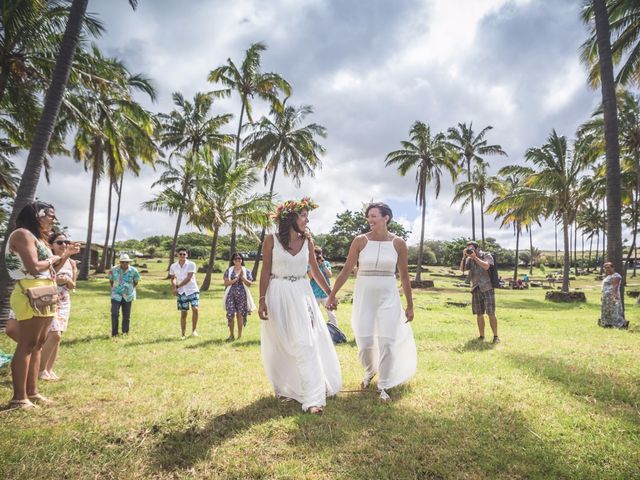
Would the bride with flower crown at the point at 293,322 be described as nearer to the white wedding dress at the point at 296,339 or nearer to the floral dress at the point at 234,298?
the white wedding dress at the point at 296,339

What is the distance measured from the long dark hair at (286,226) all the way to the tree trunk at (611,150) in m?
11.7

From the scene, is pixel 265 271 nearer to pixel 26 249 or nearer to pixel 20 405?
pixel 26 249

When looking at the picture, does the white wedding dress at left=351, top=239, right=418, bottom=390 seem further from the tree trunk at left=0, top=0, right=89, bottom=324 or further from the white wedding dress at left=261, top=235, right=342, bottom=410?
the tree trunk at left=0, top=0, right=89, bottom=324

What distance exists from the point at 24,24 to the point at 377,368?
13223 millimetres

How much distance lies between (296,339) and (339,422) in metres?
0.97

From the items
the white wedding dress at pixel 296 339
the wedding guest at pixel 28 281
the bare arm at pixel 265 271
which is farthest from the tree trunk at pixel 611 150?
the wedding guest at pixel 28 281

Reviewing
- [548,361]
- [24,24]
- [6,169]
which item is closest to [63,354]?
[548,361]

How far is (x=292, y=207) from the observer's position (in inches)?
179

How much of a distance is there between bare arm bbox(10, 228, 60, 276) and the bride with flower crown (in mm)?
2348

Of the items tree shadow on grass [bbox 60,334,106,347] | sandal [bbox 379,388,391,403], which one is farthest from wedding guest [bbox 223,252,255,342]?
sandal [bbox 379,388,391,403]

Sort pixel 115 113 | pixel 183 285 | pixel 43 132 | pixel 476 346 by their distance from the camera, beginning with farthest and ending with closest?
pixel 115 113 → pixel 183 285 → pixel 43 132 → pixel 476 346

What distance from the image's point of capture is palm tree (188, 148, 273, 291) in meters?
22.5

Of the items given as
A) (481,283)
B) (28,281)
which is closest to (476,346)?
(481,283)

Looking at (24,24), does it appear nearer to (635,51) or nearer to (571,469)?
(571,469)
